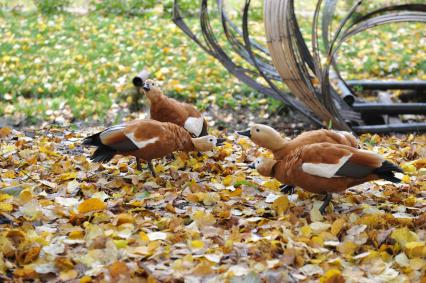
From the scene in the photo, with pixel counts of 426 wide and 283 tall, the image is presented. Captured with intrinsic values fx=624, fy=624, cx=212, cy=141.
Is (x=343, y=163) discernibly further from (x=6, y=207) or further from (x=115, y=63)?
(x=115, y=63)

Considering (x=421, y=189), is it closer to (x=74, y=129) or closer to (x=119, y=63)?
(x=74, y=129)

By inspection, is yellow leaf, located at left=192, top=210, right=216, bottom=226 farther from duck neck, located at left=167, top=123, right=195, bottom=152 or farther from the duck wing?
duck neck, located at left=167, top=123, right=195, bottom=152

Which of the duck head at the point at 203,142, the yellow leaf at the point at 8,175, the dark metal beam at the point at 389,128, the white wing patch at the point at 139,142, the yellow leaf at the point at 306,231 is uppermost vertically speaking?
the white wing patch at the point at 139,142

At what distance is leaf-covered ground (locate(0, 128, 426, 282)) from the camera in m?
2.40

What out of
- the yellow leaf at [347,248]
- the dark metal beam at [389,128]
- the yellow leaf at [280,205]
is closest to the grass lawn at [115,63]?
the dark metal beam at [389,128]

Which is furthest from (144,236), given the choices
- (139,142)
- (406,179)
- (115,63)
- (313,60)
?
(115,63)

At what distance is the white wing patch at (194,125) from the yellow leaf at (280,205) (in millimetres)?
990

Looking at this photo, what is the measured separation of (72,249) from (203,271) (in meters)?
0.61

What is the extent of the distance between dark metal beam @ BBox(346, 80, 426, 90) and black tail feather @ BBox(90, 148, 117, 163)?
395 centimetres

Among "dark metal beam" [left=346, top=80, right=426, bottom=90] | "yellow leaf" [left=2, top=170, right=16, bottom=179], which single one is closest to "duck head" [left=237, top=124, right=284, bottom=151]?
"yellow leaf" [left=2, top=170, right=16, bottom=179]

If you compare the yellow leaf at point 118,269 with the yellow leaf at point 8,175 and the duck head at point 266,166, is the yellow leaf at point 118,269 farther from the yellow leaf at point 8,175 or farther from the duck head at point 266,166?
the yellow leaf at point 8,175

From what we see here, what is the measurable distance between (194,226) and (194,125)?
1249 millimetres

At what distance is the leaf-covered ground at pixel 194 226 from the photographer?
94.4 inches

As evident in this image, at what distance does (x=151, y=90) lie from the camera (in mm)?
3951
